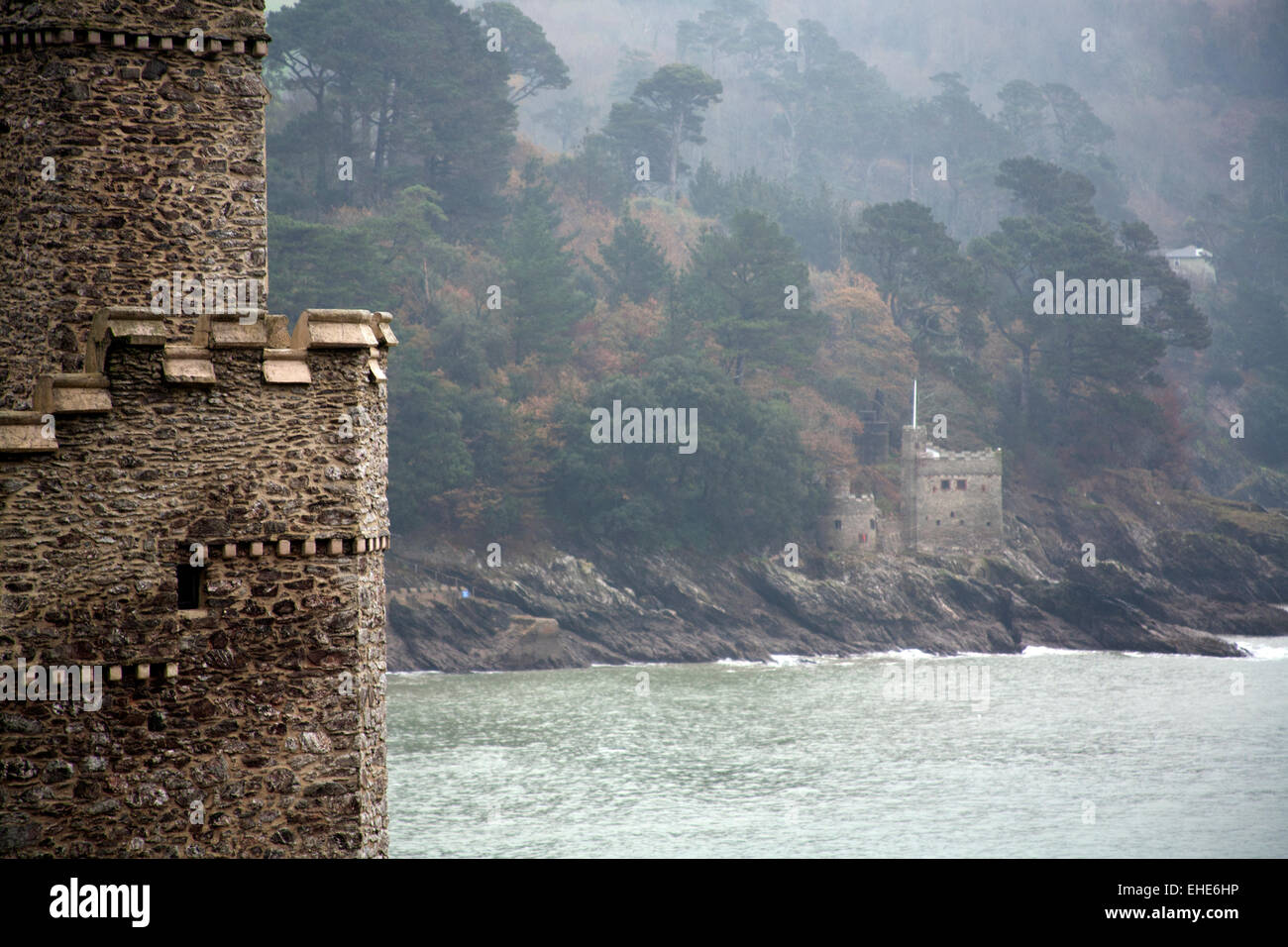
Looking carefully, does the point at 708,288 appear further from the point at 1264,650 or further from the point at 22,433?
the point at 22,433

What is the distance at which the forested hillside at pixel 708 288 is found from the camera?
7031cm

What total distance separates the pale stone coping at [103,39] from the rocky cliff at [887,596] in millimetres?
54307

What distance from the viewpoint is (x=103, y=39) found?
29.8ft

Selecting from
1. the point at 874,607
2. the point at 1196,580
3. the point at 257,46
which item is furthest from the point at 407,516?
the point at 257,46

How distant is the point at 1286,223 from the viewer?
372 feet

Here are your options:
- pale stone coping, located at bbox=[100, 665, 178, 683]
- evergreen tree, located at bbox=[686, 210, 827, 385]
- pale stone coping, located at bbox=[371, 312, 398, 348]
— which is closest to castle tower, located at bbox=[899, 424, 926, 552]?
evergreen tree, located at bbox=[686, 210, 827, 385]

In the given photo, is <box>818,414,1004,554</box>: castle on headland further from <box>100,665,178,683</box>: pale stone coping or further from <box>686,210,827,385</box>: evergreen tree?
<box>100,665,178,683</box>: pale stone coping

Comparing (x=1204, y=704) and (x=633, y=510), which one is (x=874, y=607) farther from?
(x=1204, y=704)

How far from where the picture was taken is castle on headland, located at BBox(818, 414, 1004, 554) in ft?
250

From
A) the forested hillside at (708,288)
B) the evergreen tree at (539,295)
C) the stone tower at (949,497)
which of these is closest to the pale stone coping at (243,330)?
the forested hillside at (708,288)

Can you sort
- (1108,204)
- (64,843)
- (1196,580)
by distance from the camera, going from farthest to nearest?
(1108,204), (1196,580), (64,843)

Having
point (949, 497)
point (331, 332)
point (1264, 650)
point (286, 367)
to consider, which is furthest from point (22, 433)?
point (1264, 650)

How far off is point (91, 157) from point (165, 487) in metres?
2.27

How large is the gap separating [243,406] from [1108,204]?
125m
